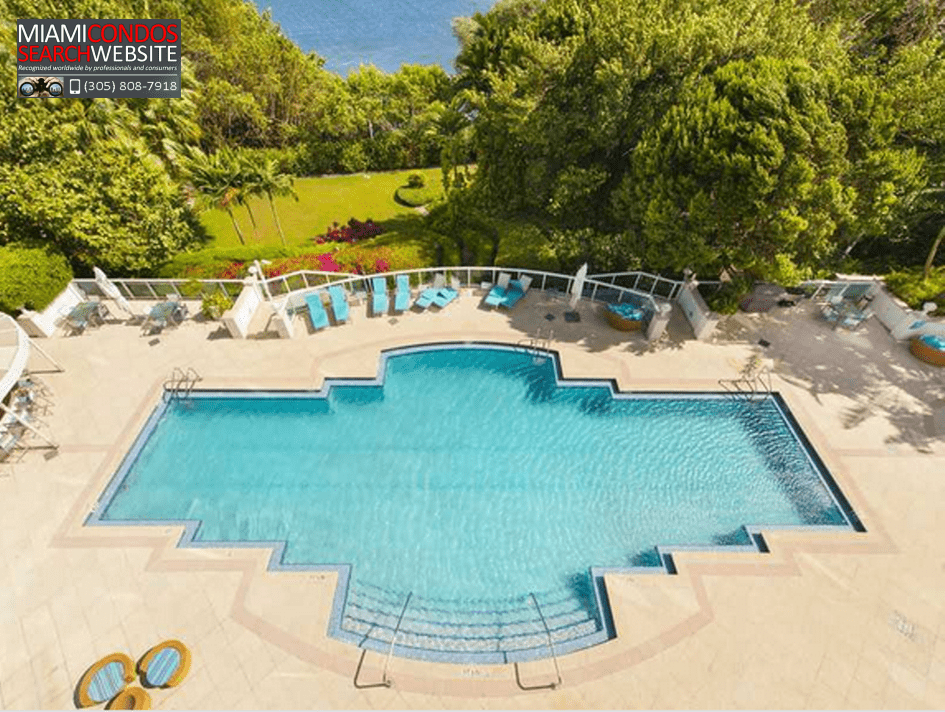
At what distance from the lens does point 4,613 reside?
36.8 ft

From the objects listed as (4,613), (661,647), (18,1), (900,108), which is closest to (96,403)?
(4,613)

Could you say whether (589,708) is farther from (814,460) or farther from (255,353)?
(255,353)

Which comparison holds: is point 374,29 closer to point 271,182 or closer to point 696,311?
point 271,182

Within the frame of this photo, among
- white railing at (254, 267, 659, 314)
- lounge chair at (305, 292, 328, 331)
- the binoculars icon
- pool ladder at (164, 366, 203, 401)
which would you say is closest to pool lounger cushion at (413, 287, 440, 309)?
white railing at (254, 267, 659, 314)

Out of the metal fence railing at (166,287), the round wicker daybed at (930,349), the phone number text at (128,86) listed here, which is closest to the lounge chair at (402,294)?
the metal fence railing at (166,287)

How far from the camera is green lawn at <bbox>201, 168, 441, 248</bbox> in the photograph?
28.8 metres

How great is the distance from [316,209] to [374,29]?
88.7 m

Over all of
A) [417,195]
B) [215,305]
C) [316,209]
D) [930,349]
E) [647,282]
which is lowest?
[930,349]

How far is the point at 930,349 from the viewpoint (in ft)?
58.6

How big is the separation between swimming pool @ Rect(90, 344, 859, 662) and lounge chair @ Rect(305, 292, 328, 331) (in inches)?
142

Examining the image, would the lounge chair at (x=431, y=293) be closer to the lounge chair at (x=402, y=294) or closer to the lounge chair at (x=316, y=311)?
the lounge chair at (x=402, y=294)

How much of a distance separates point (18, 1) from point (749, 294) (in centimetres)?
4367

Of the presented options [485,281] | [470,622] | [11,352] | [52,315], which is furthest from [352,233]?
[470,622]

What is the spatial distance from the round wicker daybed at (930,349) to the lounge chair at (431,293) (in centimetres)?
2170
